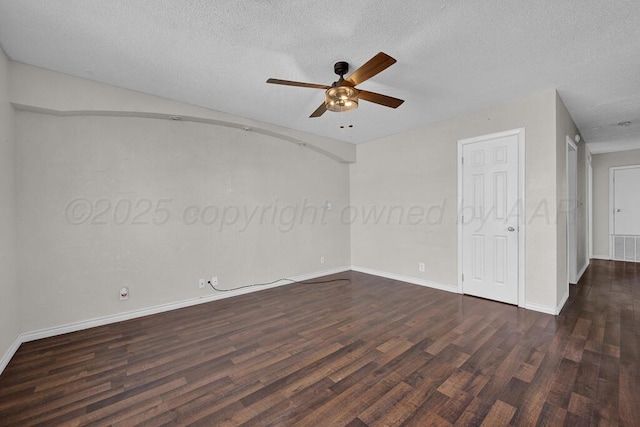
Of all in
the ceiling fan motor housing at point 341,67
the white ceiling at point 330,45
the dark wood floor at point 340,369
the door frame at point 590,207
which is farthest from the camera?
the door frame at point 590,207

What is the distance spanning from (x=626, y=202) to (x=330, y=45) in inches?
309

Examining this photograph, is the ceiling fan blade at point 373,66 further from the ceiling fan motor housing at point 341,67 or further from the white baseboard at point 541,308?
the white baseboard at point 541,308

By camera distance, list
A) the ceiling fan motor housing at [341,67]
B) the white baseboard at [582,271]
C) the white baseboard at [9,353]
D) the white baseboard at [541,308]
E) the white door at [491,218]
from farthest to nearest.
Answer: the white baseboard at [582,271] < the white door at [491,218] < the white baseboard at [541,308] < the ceiling fan motor housing at [341,67] < the white baseboard at [9,353]

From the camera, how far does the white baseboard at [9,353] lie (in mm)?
2192

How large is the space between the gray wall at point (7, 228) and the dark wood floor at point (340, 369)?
0.89 ft

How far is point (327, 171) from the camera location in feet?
17.4

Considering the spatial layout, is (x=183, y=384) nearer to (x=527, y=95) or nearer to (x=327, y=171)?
(x=327, y=171)

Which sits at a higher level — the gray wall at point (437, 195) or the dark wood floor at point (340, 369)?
the gray wall at point (437, 195)

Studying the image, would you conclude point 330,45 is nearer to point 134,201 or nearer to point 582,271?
point 134,201

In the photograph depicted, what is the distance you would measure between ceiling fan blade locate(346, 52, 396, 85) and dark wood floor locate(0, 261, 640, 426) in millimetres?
2331

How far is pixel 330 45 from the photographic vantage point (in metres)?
2.27

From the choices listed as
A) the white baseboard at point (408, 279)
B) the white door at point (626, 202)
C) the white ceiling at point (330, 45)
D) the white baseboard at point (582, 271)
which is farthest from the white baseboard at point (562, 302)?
the white door at point (626, 202)

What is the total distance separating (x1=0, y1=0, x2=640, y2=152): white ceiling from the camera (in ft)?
6.15

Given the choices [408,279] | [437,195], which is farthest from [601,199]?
[408,279]
